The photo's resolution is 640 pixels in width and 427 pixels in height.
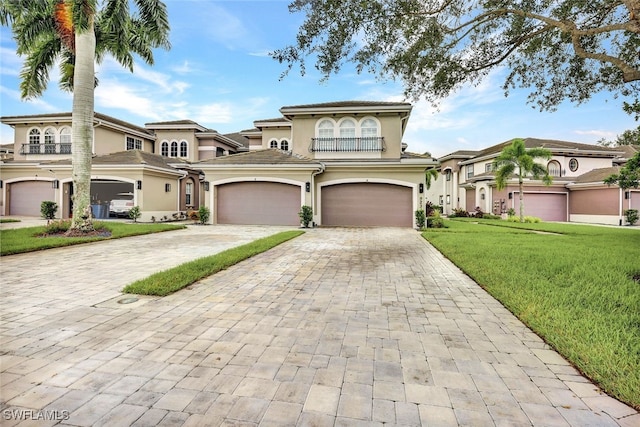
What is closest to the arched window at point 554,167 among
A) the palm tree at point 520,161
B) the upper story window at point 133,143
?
the palm tree at point 520,161

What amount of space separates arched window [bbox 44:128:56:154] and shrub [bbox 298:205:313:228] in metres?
19.5

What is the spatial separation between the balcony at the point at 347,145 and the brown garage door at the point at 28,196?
58.5 ft

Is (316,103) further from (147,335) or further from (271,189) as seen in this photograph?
(147,335)

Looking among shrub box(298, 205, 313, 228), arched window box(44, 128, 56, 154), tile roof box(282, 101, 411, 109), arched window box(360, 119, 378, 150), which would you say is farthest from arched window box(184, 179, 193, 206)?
arched window box(360, 119, 378, 150)

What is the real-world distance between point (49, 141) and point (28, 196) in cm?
421

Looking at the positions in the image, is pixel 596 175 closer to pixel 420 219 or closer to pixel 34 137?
pixel 420 219

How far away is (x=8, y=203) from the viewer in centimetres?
2169

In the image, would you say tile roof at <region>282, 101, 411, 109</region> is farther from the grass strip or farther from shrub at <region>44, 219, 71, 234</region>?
shrub at <region>44, 219, 71, 234</region>

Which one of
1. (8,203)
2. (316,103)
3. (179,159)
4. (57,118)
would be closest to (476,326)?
(316,103)

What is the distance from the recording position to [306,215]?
16.0 m

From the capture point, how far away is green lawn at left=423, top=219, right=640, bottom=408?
9.14 feet

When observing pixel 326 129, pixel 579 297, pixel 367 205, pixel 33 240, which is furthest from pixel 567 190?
pixel 33 240

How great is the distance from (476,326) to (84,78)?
1393 cm

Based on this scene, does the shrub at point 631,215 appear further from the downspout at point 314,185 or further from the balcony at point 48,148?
the balcony at point 48,148
